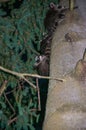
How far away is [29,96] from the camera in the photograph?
3.86 metres

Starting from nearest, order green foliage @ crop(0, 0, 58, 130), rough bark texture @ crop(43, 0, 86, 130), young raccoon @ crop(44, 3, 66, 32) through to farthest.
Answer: rough bark texture @ crop(43, 0, 86, 130)
young raccoon @ crop(44, 3, 66, 32)
green foliage @ crop(0, 0, 58, 130)

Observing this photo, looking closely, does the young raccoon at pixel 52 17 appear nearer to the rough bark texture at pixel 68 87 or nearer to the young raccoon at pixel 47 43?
the young raccoon at pixel 47 43

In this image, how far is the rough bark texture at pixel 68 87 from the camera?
1024 millimetres

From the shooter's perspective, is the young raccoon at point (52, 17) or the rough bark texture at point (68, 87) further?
the young raccoon at point (52, 17)

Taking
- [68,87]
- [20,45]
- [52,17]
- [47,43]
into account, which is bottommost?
[20,45]

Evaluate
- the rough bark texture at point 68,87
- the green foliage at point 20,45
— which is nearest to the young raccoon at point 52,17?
the green foliage at point 20,45

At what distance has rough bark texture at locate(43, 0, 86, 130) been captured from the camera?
3.36 feet

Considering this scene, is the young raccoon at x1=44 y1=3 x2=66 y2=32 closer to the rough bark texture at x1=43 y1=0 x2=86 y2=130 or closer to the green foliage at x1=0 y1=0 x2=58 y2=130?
the green foliage at x1=0 y1=0 x2=58 y2=130

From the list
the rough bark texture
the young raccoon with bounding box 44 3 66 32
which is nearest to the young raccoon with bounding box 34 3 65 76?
the young raccoon with bounding box 44 3 66 32

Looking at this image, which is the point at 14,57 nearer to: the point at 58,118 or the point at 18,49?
the point at 18,49

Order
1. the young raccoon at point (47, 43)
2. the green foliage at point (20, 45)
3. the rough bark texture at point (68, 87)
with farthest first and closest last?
the green foliage at point (20, 45), the young raccoon at point (47, 43), the rough bark texture at point (68, 87)

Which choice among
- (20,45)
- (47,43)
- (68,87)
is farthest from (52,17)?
(68,87)

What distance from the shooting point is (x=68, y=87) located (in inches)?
45.6

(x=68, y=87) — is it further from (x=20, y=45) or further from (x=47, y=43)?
(x=20, y=45)
